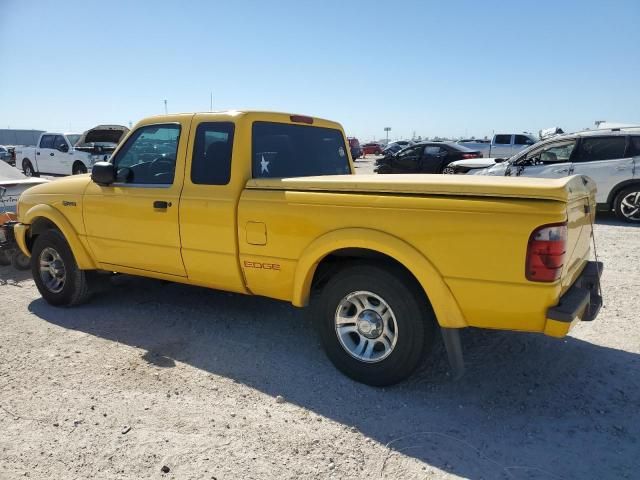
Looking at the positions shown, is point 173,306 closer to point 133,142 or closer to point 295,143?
point 133,142

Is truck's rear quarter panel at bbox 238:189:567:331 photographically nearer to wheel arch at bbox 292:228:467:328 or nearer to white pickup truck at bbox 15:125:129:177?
wheel arch at bbox 292:228:467:328

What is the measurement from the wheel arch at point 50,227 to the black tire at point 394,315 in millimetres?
2664

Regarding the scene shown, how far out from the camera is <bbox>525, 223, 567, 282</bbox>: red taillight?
2.58 meters

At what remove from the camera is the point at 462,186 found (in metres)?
2.76

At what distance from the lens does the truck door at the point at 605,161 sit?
9195 millimetres

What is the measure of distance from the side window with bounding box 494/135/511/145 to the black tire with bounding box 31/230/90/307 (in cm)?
1977

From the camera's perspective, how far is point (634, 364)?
3619mm

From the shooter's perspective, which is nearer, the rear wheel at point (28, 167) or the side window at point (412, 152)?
the side window at point (412, 152)

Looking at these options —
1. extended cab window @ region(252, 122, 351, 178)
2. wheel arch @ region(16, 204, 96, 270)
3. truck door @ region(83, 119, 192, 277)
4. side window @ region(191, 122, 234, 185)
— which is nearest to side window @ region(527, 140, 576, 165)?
extended cab window @ region(252, 122, 351, 178)

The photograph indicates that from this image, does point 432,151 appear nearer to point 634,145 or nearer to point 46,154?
point 634,145

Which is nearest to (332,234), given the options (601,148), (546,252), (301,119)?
(546,252)

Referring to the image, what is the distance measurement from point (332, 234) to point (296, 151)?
143cm

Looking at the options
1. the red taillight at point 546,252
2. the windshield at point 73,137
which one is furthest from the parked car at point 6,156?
the red taillight at point 546,252

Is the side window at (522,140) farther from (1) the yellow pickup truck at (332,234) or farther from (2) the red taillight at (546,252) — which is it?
(2) the red taillight at (546,252)
